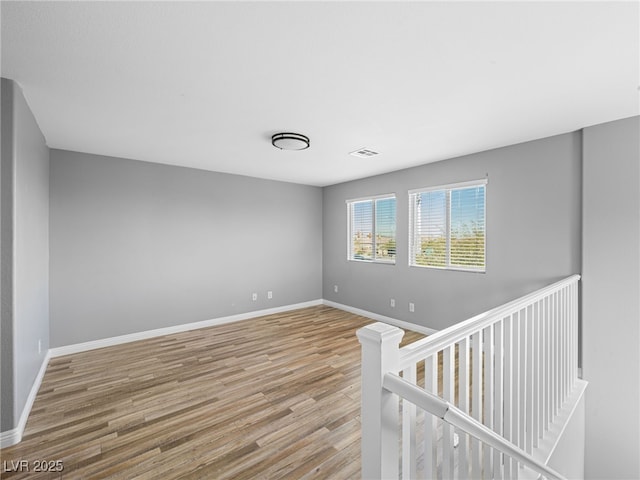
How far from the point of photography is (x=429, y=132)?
9.78 ft

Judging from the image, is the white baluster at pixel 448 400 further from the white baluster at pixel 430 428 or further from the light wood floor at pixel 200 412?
the light wood floor at pixel 200 412

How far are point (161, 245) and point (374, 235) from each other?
11.3 feet

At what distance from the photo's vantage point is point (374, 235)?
517 cm

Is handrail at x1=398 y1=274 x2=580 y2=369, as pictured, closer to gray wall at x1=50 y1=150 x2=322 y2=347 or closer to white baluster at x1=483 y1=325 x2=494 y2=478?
white baluster at x1=483 y1=325 x2=494 y2=478

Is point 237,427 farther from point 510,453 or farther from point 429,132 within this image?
point 429,132

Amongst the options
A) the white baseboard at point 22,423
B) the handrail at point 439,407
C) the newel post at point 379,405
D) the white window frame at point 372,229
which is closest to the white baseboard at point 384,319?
the white window frame at point 372,229

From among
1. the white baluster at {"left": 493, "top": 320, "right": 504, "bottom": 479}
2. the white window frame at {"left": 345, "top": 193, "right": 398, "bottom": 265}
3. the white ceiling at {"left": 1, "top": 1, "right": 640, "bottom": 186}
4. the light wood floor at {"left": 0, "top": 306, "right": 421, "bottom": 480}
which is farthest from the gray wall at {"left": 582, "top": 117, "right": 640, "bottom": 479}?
the white window frame at {"left": 345, "top": 193, "right": 398, "bottom": 265}

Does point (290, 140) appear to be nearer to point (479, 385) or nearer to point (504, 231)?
point (479, 385)

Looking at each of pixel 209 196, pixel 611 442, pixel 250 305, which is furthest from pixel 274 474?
pixel 209 196

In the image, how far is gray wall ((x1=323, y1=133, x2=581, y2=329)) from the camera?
119 inches

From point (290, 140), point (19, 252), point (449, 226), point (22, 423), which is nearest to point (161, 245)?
point (19, 252)

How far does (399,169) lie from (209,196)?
3.09 metres

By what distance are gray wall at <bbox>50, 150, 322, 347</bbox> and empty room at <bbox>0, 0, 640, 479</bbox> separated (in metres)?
0.03

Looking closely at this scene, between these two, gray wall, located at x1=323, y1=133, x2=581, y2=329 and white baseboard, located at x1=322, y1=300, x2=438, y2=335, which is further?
white baseboard, located at x1=322, y1=300, x2=438, y2=335
